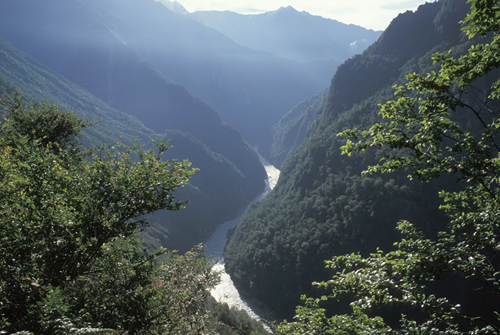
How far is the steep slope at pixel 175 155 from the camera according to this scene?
102750 millimetres

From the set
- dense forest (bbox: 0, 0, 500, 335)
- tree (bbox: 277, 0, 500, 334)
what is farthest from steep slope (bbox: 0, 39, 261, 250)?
tree (bbox: 277, 0, 500, 334)

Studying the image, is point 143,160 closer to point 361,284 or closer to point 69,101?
point 361,284

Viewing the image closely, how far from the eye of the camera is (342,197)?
70.9 meters

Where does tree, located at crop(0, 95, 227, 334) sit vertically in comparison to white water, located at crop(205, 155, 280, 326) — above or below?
above

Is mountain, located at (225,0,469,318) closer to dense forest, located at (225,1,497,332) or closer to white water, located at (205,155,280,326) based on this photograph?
dense forest, located at (225,1,497,332)

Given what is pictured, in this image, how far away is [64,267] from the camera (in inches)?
328

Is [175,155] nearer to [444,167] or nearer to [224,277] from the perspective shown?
[224,277]

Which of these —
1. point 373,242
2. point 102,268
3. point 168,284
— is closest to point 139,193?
point 102,268

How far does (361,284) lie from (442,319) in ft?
5.52

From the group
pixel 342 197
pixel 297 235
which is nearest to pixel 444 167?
pixel 342 197

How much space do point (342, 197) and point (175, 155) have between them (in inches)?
3478

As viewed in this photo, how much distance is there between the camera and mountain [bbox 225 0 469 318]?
206 ft

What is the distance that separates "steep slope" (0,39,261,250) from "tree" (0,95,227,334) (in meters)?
82.5

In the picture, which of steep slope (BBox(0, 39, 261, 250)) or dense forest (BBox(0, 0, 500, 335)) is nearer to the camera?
dense forest (BBox(0, 0, 500, 335))
